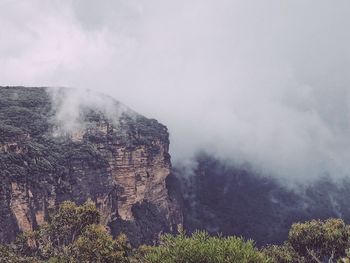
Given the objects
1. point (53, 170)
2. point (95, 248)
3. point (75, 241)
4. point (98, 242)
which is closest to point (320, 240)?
point (98, 242)

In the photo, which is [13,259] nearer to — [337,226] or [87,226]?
[87,226]

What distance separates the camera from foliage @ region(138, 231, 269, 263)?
5088 centimetres

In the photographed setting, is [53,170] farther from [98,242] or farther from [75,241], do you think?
[98,242]

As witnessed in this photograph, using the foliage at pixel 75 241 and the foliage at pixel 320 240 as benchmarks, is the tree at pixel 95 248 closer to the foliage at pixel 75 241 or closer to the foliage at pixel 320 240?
the foliage at pixel 75 241

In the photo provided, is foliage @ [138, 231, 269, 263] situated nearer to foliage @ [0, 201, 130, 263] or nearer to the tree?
the tree

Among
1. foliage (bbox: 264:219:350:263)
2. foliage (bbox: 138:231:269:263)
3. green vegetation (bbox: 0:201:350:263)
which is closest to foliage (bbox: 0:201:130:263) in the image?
green vegetation (bbox: 0:201:350:263)

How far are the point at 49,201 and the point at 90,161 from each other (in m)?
28.8

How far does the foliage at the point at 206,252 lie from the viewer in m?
50.9

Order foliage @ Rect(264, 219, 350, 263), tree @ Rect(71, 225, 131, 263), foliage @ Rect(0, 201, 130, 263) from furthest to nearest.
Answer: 1. foliage @ Rect(264, 219, 350, 263)
2. foliage @ Rect(0, 201, 130, 263)
3. tree @ Rect(71, 225, 131, 263)

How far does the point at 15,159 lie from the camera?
152875 millimetres

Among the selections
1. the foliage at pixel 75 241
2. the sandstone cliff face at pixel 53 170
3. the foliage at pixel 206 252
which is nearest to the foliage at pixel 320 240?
the foliage at pixel 75 241

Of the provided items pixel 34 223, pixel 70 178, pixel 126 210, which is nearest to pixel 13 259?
pixel 34 223

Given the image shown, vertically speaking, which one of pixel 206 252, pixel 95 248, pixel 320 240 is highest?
pixel 206 252

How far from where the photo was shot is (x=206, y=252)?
5156 cm
